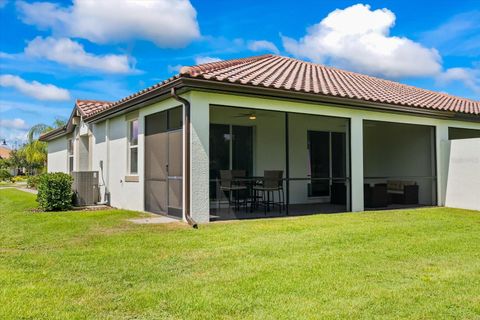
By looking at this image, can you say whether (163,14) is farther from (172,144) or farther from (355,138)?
(355,138)

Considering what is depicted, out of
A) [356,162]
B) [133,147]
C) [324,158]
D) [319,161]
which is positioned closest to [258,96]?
[356,162]

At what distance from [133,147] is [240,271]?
298 inches

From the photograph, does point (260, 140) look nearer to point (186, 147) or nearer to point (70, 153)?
point (186, 147)

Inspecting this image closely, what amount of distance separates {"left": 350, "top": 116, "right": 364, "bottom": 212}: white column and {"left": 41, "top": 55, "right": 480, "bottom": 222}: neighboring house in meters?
0.04

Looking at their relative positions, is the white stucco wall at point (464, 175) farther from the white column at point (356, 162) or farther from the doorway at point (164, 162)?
the doorway at point (164, 162)

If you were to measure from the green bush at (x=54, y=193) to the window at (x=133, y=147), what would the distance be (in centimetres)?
190

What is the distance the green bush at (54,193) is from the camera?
1120 cm

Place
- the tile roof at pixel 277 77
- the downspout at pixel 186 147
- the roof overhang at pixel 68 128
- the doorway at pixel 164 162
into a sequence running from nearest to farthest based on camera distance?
the downspout at pixel 186 147
the tile roof at pixel 277 77
the doorway at pixel 164 162
the roof overhang at pixel 68 128

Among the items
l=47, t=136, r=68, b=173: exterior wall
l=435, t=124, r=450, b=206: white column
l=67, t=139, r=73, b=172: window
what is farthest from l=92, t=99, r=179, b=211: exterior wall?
l=435, t=124, r=450, b=206: white column

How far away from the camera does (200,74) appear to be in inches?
320

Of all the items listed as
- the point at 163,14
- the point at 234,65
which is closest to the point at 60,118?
the point at 163,14

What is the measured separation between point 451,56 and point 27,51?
852 inches

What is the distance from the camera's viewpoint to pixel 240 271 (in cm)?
476

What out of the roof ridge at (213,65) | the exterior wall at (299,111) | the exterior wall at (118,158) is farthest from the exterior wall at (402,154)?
the exterior wall at (118,158)
